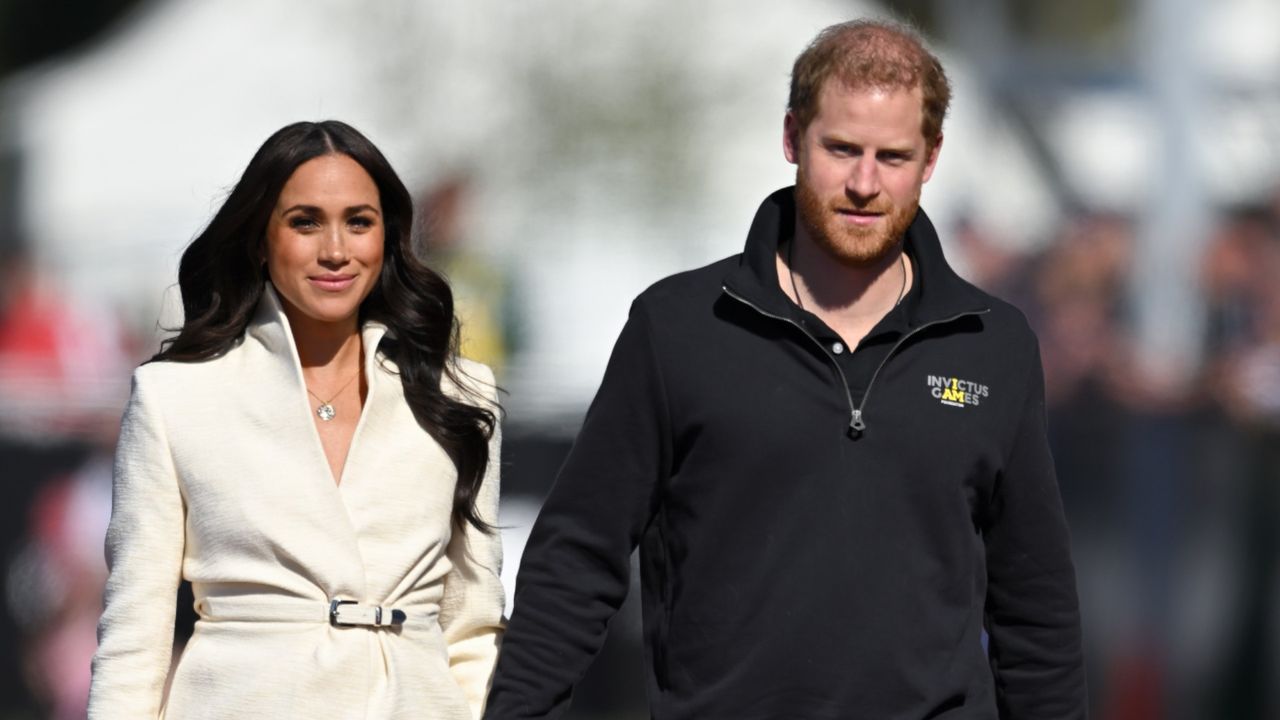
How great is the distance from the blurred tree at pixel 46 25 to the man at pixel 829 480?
757 inches

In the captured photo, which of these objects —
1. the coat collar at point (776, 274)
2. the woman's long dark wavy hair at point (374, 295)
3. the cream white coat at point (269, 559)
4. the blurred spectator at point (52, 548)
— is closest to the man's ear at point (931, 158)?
the coat collar at point (776, 274)

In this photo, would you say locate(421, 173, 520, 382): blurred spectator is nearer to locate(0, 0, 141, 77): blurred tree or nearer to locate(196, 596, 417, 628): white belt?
locate(0, 0, 141, 77): blurred tree

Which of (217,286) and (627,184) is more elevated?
(217,286)

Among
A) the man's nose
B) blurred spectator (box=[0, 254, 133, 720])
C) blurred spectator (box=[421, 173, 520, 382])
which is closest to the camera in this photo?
the man's nose

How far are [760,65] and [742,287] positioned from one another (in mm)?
15317

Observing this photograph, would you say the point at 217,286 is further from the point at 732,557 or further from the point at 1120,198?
the point at 1120,198

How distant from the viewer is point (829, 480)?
396 centimetres

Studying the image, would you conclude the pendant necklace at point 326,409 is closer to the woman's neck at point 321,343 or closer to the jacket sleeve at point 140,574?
the woman's neck at point 321,343

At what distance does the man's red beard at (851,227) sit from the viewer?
3.97 metres

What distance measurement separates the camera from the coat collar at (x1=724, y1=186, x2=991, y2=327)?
4090mm

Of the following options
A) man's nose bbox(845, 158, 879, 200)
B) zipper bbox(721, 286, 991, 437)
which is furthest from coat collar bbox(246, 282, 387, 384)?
man's nose bbox(845, 158, 879, 200)

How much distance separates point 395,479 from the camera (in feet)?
14.1

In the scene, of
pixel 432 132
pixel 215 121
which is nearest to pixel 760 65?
pixel 432 132

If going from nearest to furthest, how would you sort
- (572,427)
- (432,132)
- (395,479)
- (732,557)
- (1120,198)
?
(732,557), (395,479), (572,427), (1120,198), (432,132)
